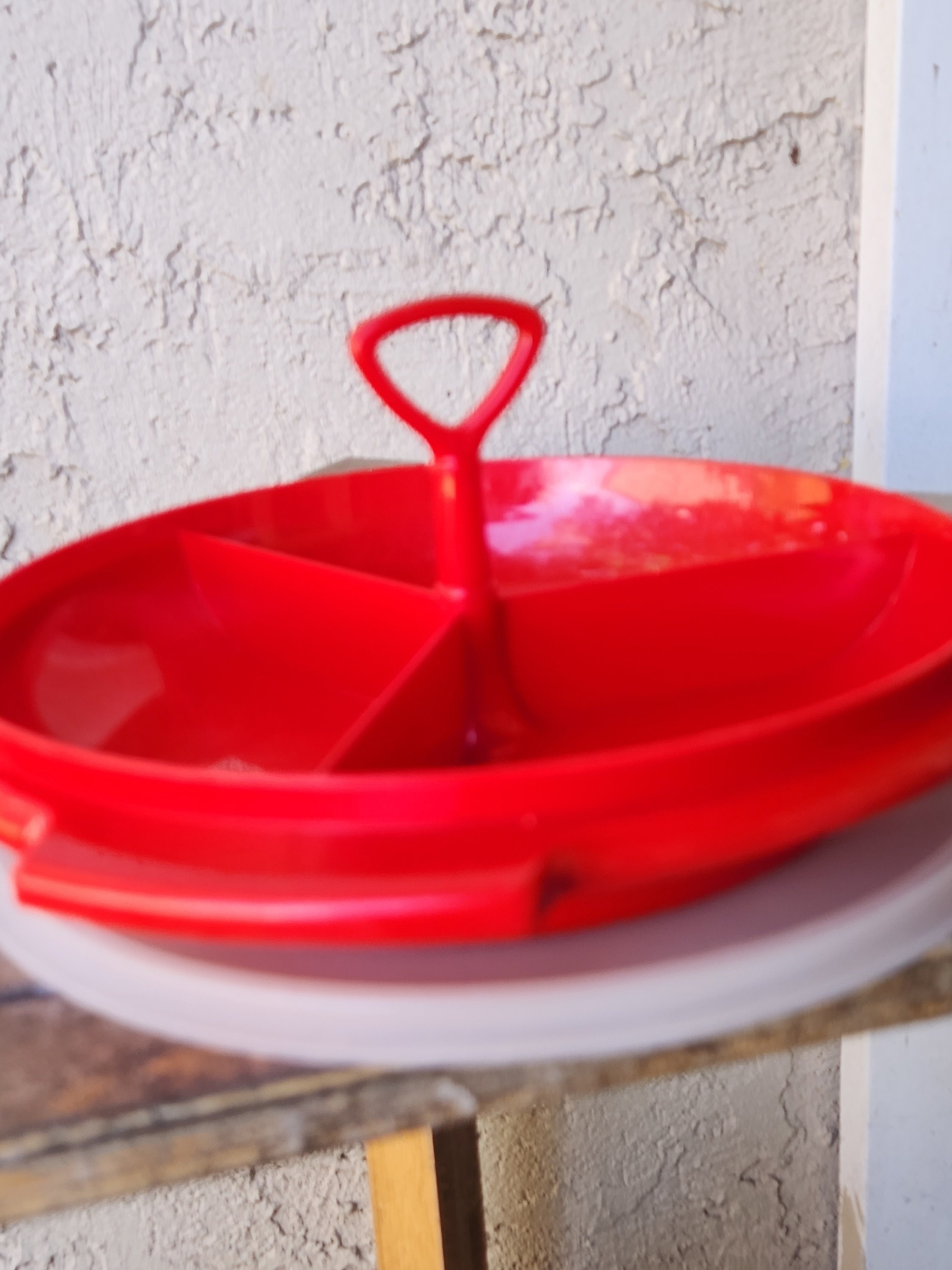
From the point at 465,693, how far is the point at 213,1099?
18 centimetres

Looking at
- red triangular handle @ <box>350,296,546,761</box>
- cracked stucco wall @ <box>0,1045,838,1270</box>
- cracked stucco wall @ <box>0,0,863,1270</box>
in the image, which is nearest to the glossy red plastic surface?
red triangular handle @ <box>350,296,546,761</box>

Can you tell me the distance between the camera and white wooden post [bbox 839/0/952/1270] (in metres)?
0.67

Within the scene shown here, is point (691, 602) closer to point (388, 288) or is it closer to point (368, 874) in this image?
point (368, 874)

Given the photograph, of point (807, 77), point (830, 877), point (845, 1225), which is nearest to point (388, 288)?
point (807, 77)

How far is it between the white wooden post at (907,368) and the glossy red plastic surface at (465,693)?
0.26 m

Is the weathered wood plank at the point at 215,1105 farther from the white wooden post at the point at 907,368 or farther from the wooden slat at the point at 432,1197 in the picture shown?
the white wooden post at the point at 907,368

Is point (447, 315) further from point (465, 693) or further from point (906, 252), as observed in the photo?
point (906, 252)

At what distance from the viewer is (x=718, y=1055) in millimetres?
255

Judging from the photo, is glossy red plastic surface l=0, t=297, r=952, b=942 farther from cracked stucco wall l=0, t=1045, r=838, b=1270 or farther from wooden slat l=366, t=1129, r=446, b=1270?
cracked stucco wall l=0, t=1045, r=838, b=1270

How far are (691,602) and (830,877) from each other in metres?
0.17

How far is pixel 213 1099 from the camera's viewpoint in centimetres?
25

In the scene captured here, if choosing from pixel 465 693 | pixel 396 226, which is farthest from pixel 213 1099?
pixel 396 226

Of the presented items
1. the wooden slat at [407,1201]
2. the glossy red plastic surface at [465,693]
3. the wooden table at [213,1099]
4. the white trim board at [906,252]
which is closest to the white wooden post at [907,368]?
the white trim board at [906,252]

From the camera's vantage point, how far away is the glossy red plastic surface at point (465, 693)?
0.23 m
